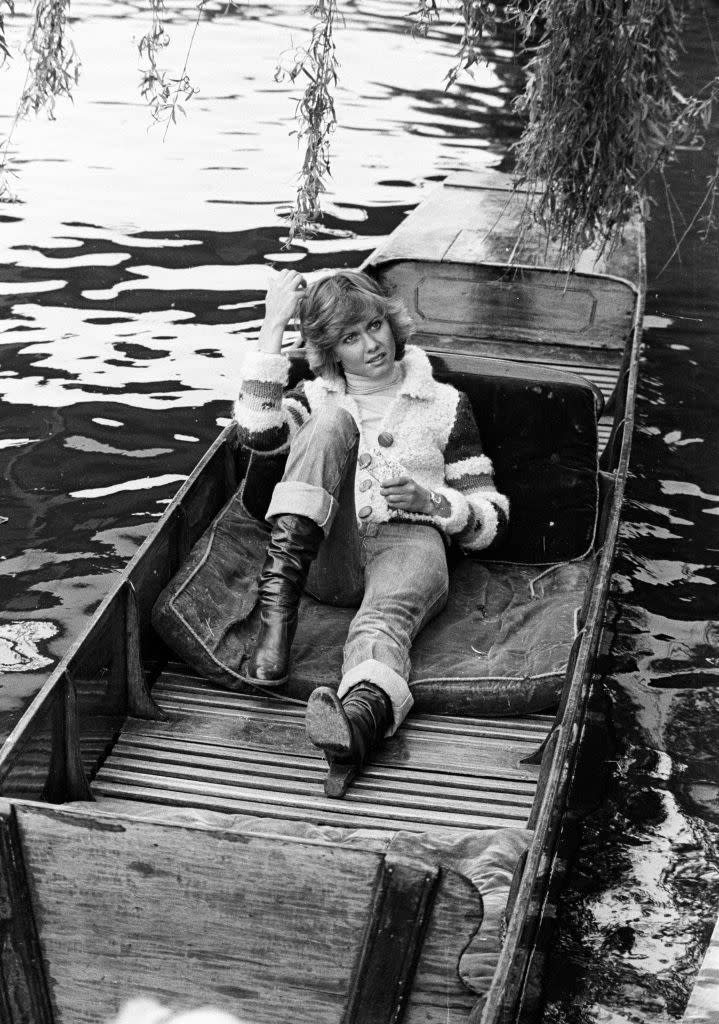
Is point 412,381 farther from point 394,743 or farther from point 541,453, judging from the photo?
point 394,743

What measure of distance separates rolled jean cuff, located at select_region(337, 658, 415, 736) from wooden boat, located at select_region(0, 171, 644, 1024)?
12 cm

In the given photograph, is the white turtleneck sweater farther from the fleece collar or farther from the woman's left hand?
the woman's left hand

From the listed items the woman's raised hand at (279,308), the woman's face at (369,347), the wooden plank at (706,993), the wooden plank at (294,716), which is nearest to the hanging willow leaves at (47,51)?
the woman's raised hand at (279,308)

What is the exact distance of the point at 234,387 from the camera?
7.35m

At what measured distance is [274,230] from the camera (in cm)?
985

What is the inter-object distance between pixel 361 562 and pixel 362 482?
0.26 metres

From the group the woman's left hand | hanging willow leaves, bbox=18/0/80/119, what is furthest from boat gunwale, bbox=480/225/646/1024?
hanging willow leaves, bbox=18/0/80/119

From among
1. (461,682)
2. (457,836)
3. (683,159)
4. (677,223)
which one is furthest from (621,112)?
(683,159)

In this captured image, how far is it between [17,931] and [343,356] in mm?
2079

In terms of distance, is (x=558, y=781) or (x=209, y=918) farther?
(x=558, y=781)

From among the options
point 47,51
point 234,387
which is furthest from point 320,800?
point 234,387

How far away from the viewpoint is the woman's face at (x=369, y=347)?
153 inches

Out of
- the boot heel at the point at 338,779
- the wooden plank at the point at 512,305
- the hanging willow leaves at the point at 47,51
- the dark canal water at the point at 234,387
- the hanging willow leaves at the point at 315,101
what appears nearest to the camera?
the boot heel at the point at 338,779

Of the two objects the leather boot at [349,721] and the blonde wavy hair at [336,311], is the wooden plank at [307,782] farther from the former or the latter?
the blonde wavy hair at [336,311]
